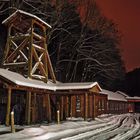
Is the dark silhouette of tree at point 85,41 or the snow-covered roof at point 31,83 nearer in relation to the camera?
the snow-covered roof at point 31,83

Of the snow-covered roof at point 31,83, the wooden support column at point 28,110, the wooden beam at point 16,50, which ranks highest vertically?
the wooden beam at point 16,50

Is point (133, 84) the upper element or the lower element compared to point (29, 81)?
upper

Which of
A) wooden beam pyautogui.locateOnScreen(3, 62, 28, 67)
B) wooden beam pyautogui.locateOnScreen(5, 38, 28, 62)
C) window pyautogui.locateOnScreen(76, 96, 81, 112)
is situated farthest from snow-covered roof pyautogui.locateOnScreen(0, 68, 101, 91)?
window pyautogui.locateOnScreen(76, 96, 81, 112)

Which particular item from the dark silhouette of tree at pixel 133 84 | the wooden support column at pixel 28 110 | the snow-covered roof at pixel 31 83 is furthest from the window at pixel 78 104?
the dark silhouette of tree at pixel 133 84

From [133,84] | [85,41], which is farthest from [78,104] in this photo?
[133,84]

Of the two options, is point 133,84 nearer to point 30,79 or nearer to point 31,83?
point 30,79

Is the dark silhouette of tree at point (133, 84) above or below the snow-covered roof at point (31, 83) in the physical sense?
above

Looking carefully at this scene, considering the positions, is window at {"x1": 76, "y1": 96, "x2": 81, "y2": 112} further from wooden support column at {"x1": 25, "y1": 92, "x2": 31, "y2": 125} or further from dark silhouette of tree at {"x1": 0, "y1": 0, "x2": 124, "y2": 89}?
wooden support column at {"x1": 25, "y1": 92, "x2": 31, "y2": 125}

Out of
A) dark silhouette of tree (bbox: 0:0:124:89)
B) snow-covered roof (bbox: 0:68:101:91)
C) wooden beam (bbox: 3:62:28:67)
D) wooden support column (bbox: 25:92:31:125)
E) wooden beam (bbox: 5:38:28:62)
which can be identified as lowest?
wooden support column (bbox: 25:92:31:125)

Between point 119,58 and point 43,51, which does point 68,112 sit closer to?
point 43,51

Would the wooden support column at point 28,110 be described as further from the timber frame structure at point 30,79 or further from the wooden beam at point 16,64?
the wooden beam at point 16,64

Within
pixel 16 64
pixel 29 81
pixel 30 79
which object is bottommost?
pixel 29 81

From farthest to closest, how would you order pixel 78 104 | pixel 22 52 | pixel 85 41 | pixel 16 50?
1. pixel 85 41
2. pixel 78 104
3. pixel 22 52
4. pixel 16 50

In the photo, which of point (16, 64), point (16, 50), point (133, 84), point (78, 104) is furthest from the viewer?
point (133, 84)
